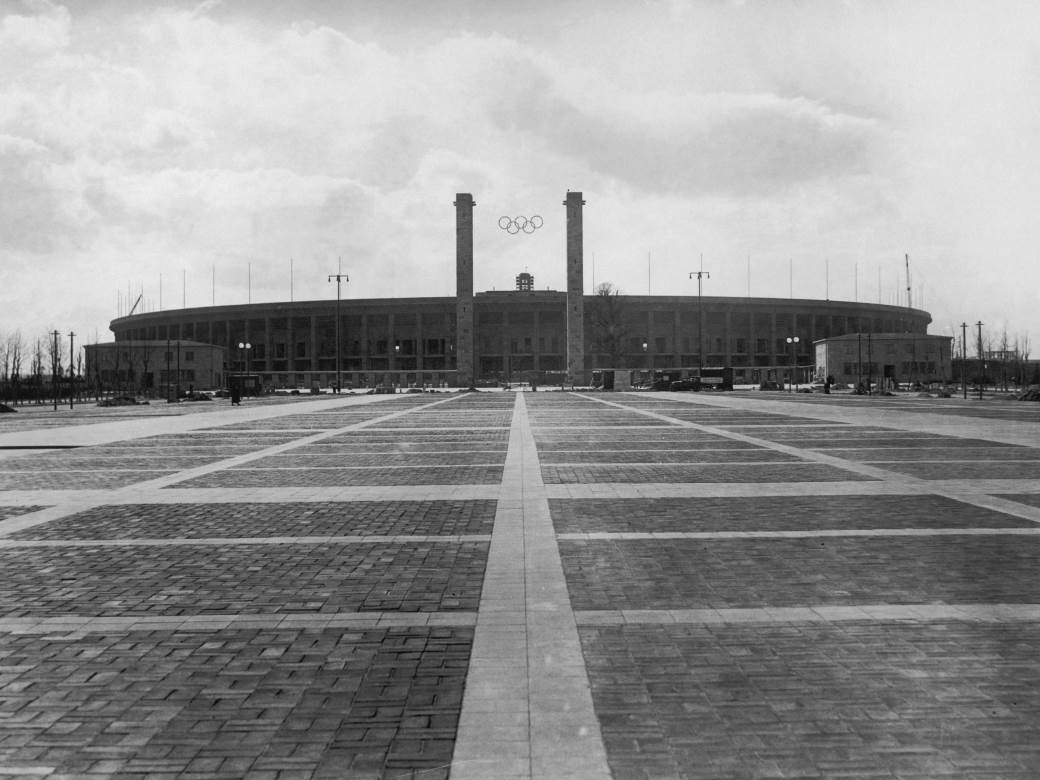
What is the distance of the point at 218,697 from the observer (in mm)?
4449

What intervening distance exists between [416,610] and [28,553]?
4.51m

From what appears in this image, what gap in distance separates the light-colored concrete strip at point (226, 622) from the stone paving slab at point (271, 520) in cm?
300

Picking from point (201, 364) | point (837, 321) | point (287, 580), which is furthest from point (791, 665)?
point (837, 321)

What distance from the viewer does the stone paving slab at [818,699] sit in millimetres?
3691

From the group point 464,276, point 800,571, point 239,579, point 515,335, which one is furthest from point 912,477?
point 515,335

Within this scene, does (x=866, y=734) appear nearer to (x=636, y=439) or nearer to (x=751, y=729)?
(x=751, y=729)

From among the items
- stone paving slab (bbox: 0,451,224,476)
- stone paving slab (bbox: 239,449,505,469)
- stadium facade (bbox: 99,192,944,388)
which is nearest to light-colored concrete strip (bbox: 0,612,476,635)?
stone paving slab (bbox: 239,449,505,469)

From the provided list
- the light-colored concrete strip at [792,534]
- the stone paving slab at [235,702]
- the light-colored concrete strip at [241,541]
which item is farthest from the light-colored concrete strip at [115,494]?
the light-colored concrete strip at [792,534]

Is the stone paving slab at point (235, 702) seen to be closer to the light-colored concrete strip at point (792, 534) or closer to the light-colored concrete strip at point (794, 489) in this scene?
the light-colored concrete strip at point (792, 534)

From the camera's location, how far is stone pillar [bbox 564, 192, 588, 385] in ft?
344

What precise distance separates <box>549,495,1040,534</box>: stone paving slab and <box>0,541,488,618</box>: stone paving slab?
7.07 feet

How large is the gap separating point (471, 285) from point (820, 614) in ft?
340

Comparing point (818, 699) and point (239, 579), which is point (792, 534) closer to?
point (818, 699)

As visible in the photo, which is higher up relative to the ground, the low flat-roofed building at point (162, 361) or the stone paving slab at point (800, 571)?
the low flat-roofed building at point (162, 361)
